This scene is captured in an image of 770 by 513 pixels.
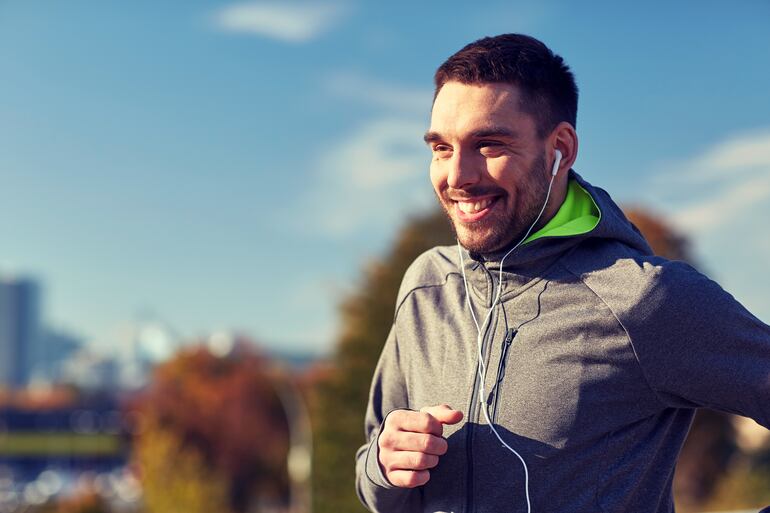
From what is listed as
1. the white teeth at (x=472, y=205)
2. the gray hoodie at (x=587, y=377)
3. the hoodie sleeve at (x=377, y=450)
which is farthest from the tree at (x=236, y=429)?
the white teeth at (x=472, y=205)

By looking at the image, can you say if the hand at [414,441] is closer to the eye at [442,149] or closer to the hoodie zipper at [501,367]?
the hoodie zipper at [501,367]

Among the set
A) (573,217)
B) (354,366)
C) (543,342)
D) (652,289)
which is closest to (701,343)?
(652,289)

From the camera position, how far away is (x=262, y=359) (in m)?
46.4

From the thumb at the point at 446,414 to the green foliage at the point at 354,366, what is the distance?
16661 millimetres

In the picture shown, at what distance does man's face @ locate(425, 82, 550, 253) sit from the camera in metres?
2.13

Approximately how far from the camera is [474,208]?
2.19 meters

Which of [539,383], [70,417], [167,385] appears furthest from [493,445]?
[70,417]

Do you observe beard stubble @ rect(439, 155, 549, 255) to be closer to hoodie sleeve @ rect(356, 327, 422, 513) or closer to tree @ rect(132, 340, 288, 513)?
hoodie sleeve @ rect(356, 327, 422, 513)

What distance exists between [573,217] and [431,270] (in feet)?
1.27

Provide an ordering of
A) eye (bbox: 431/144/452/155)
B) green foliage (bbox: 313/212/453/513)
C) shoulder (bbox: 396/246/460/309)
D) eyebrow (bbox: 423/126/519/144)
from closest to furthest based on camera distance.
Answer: eyebrow (bbox: 423/126/519/144) → eye (bbox: 431/144/452/155) → shoulder (bbox: 396/246/460/309) → green foliage (bbox: 313/212/453/513)

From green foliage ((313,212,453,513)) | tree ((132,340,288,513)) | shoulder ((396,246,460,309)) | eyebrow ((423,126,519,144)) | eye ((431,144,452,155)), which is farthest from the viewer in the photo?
tree ((132,340,288,513))

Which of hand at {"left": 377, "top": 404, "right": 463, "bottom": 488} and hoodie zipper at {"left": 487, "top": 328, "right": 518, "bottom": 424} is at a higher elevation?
hoodie zipper at {"left": 487, "top": 328, "right": 518, "bottom": 424}

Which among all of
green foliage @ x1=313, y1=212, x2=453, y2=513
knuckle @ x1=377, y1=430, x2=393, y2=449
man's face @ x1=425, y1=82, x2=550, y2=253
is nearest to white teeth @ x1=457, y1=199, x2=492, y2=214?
man's face @ x1=425, y1=82, x2=550, y2=253

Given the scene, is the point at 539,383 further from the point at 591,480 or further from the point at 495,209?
the point at 495,209
